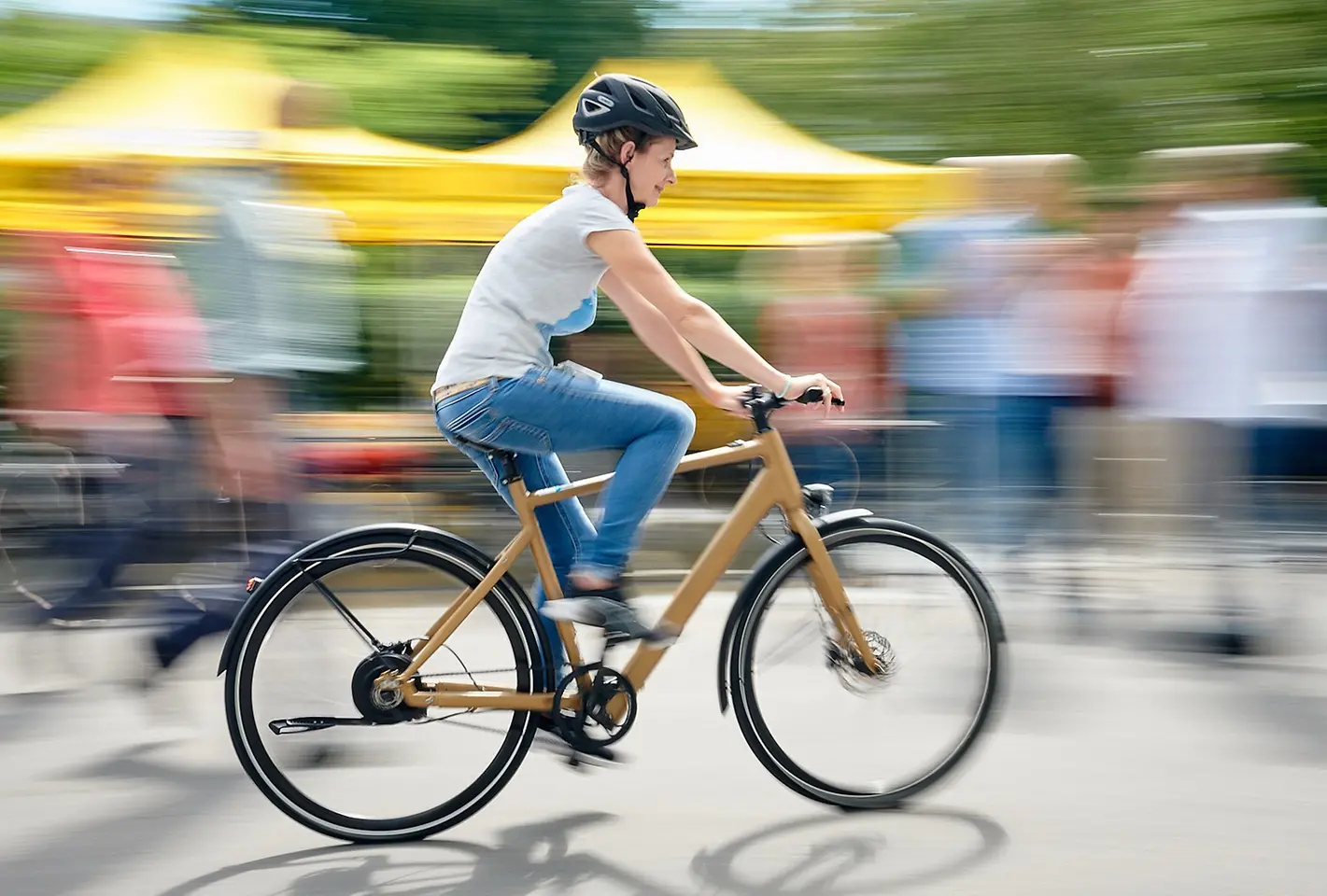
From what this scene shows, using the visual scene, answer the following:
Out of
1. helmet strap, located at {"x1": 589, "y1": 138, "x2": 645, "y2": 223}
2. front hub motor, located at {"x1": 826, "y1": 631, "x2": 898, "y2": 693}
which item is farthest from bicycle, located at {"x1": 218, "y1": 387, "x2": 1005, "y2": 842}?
helmet strap, located at {"x1": 589, "y1": 138, "x2": 645, "y2": 223}

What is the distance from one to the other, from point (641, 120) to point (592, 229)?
283mm

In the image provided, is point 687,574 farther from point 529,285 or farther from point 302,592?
point 302,592

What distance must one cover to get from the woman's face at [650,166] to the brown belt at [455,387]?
1.88 feet

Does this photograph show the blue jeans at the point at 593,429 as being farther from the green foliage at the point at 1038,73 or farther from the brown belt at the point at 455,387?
the green foliage at the point at 1038,73

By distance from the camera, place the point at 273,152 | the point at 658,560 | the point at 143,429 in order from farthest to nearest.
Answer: the point at 658,560 → the point at 273,152 → the point at 143,429

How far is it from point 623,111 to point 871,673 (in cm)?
147

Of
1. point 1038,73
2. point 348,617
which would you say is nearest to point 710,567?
point 348,617

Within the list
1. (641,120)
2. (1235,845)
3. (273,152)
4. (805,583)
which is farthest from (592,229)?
(273,152)

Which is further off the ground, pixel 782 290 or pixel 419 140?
pixel 419 140

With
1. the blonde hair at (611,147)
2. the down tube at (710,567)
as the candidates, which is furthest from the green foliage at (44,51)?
the down tube at (710,567)

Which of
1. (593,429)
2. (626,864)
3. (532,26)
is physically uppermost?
(532,26)

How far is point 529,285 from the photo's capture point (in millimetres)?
3375

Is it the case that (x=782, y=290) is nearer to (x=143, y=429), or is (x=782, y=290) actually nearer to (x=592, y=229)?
(x=143, y=429)

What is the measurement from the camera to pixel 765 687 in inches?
142
